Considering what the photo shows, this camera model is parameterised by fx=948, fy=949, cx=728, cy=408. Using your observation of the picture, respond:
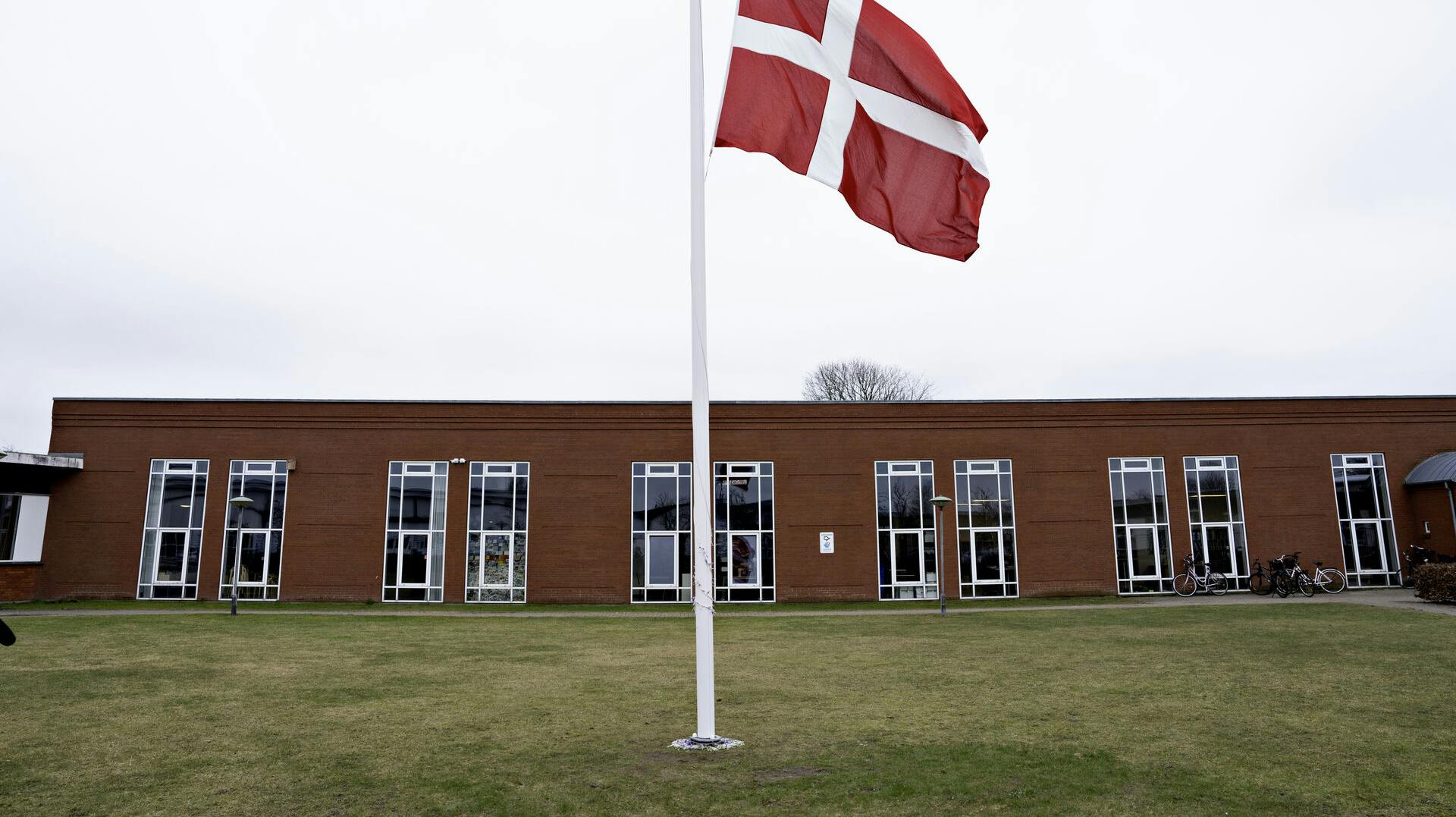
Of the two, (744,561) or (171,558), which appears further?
(744,561)

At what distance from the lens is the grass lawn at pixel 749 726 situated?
6523 millimetres

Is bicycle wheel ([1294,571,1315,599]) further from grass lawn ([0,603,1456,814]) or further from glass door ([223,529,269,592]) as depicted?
glass door ([223,529,269,592])

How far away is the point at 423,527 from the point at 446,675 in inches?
758

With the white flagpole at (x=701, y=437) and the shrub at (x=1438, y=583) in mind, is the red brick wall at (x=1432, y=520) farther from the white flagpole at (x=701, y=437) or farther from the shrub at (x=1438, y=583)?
the white flagpole at (x=701, y=437)

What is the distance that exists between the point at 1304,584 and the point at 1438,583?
7.46 meters

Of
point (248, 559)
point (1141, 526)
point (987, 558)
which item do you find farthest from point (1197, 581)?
point (248, 559)

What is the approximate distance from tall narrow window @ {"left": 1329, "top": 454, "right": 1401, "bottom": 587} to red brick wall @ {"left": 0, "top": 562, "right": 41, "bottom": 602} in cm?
4238

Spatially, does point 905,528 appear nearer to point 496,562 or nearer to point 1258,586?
point 1258,586

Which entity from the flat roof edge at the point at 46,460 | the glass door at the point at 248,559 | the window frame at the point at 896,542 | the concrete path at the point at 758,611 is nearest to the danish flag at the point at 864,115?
the concrete path at the point at 758,611

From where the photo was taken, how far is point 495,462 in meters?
31.5

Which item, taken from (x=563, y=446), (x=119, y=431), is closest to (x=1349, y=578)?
(x=563, y=446)

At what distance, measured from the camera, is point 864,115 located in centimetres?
848

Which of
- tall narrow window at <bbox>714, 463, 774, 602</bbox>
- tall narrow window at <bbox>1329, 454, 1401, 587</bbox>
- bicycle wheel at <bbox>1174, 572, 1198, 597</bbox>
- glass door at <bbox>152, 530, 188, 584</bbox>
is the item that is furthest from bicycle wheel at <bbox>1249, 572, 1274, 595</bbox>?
glass door at <bbox>152, 530, 188, 584</bbox>

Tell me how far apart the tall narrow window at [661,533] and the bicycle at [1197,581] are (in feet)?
51.9
